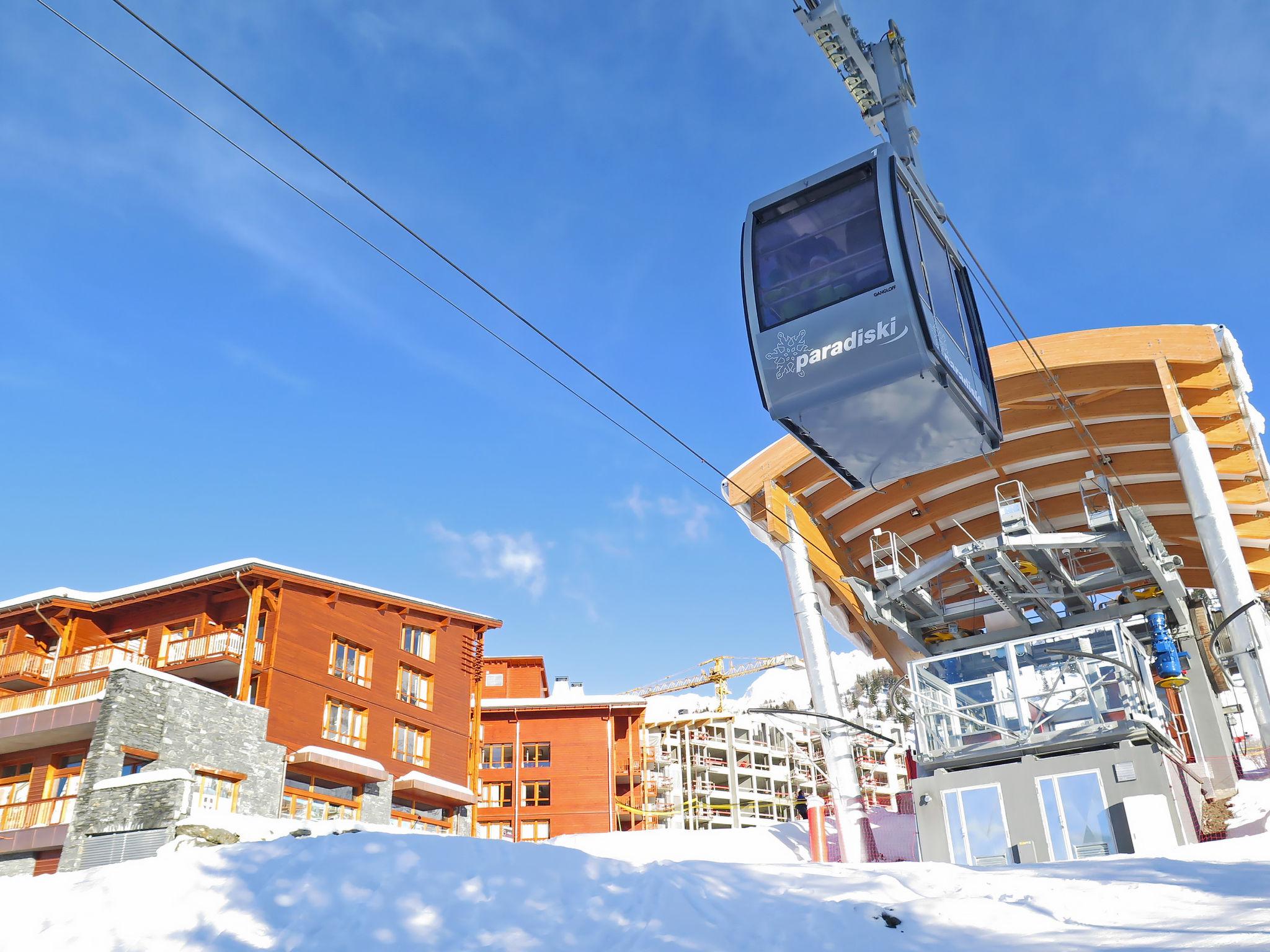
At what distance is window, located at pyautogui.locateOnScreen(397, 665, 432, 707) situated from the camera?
33.2 metres

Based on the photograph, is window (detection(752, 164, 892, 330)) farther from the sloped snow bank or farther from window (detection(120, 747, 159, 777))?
window (detection(120, 747, 159, 777))

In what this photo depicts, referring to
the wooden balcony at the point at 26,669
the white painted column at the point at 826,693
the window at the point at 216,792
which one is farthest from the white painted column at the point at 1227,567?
the wooden balcony at the point at 26,669

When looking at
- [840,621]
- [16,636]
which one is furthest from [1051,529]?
[16,636]

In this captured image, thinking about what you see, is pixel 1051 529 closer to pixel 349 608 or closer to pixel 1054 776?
pixel 1054 776

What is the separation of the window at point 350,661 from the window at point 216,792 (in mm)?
5651

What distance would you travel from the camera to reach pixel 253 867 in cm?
1066

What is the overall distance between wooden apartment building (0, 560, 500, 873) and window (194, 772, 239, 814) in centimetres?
4

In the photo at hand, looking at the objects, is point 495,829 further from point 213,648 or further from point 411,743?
point 213,648

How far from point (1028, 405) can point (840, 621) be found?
10.5 metres

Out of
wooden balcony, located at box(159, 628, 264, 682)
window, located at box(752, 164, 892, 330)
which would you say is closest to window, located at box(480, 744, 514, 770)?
wooden balcony, located at box(159, 628, 264, 682)

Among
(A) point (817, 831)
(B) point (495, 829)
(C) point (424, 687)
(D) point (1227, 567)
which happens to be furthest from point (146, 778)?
(D) point (1227, 567)

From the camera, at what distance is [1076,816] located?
17500mm

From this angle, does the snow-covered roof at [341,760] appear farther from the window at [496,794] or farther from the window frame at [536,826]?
the window frame at [536,826]

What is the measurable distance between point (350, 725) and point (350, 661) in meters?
1.94
